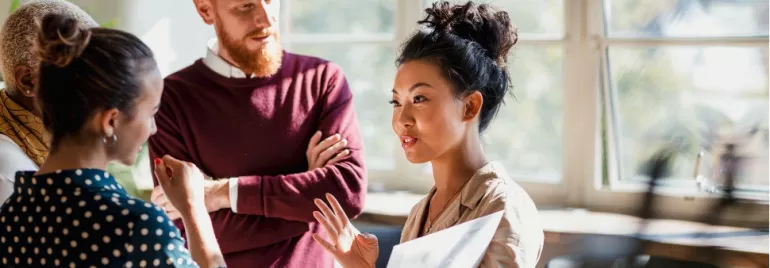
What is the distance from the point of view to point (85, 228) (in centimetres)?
Result: 139

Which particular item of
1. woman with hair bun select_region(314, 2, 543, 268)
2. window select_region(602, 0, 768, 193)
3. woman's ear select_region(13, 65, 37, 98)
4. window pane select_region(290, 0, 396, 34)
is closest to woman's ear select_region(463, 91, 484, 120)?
woman with hair bun select_region(314, 2, 543, 268)

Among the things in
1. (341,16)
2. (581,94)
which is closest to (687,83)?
(581,94)

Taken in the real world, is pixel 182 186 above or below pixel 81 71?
below

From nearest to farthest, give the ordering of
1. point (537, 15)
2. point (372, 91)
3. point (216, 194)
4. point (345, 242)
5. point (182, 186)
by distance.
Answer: point (182, 186) < point (345, 242) < point (216, 194) < point (537, 15) < point (372, 91)

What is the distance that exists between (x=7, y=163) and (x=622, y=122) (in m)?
2.28

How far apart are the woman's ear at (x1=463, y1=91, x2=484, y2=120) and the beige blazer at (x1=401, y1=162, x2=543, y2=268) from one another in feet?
0.36

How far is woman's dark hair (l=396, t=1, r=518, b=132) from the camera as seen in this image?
1.89m

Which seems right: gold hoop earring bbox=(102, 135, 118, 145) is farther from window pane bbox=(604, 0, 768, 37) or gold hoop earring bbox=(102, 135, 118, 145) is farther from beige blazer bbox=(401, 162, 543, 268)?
window pane bbox=(604, 0, 768, 37)

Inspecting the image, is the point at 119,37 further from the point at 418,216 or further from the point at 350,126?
the point at 350,126

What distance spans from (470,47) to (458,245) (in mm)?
427

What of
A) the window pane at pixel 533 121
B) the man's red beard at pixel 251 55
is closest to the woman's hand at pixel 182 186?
the man's red beard at pixel 251 55

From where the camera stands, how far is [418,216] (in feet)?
6.51

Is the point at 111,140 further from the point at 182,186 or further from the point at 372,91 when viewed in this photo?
the point at 372,91

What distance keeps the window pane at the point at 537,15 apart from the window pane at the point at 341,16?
1.63 ft
